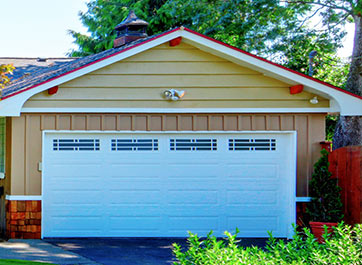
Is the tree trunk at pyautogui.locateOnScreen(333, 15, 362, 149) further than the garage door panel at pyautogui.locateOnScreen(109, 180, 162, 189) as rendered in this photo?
Yes

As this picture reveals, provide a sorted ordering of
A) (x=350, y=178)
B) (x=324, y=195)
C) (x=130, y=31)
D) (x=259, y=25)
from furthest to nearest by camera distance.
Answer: (x=259, y=25) < (x=130, y=31) < (x=324, y=195) < (x=350, y=178)

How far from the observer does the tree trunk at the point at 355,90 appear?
14.0 meters

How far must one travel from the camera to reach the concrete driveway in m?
8.84

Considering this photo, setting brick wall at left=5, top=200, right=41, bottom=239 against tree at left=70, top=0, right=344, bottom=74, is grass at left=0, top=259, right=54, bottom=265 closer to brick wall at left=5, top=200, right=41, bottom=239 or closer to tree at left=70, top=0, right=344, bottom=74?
brick wall at left=5, top=200, right=41, bottom=239

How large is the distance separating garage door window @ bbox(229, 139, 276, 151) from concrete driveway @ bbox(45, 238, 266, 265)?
1731 mm

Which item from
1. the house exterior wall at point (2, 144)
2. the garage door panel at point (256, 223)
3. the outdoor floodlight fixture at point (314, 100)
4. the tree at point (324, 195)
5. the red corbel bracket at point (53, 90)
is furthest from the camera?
the house exterior wall at point (2, 144)

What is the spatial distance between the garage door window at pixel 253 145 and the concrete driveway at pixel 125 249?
173 centimetres

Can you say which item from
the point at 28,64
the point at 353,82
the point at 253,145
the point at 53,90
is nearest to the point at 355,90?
the point at 353,82

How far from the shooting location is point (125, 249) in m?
9.80

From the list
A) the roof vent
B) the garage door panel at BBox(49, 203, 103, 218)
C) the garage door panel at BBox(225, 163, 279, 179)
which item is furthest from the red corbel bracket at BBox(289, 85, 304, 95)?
the roof vent

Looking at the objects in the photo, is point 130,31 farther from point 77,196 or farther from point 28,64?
point 77,196

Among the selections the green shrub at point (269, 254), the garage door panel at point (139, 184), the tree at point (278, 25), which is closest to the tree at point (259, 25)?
the tree at point (278, 25)

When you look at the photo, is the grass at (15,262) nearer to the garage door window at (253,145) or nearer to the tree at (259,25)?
the garage door window at (253,145)

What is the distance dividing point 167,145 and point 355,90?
18.6 feet
